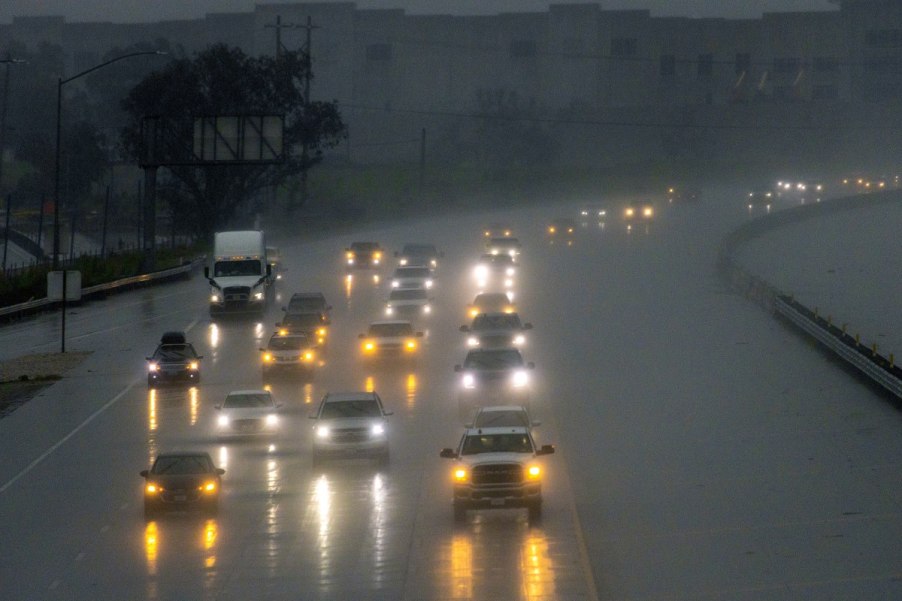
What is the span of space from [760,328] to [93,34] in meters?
156

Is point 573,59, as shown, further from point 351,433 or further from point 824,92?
point 351,433

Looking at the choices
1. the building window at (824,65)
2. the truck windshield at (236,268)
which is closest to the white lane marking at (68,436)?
the truck windshield at (236,268)

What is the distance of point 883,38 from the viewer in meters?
166

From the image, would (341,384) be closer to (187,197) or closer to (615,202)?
(187,197)

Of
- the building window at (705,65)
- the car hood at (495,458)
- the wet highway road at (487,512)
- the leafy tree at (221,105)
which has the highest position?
the building window at (705,65)

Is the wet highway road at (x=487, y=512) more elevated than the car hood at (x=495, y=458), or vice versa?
the car hood at (x=495, y=458)

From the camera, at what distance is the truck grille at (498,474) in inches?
1021

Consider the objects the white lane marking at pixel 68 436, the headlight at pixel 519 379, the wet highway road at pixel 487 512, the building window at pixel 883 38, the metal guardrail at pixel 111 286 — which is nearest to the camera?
the wet highway road at pixel 487 512

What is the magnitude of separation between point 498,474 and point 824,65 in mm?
146756

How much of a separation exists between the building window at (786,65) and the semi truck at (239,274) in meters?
112

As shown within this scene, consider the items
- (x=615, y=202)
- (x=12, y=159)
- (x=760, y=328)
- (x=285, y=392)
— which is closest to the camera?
(x=285, y=392)

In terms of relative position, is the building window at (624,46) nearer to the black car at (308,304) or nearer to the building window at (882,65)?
the building window at (882,65)

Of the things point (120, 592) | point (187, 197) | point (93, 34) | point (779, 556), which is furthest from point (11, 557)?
point (93, 34)

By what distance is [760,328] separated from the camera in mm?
55969
